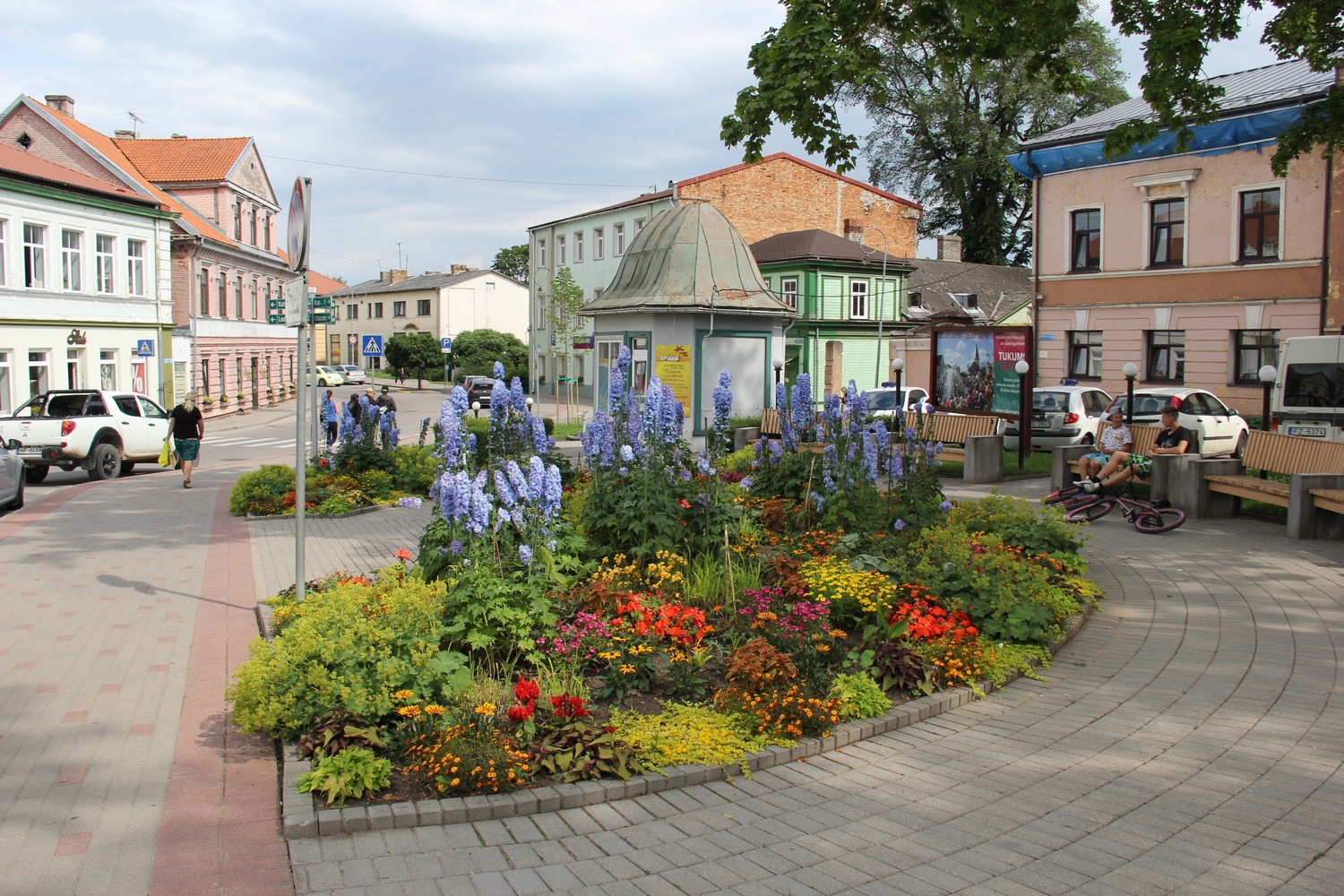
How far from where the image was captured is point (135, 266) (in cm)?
3519

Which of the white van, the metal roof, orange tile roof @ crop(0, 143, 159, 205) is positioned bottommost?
the white van

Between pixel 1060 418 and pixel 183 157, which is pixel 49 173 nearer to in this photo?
pixel 183 157

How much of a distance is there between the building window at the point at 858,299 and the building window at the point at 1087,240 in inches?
608

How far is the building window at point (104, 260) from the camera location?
32.9 m

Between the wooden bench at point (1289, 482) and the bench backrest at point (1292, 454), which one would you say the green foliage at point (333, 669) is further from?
the bench backrest at point (1292, 454)

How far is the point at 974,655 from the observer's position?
6457mm

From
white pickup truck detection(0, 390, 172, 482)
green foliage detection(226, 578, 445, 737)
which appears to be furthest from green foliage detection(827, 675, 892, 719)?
white pickup truck detection(0, 390, 172, 482)

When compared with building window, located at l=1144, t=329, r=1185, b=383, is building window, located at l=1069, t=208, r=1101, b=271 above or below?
above

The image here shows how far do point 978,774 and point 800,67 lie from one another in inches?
343

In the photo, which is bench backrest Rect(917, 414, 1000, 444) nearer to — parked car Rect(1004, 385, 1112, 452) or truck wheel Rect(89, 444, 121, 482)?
parked car Rect(1004, 385, 1112, 452)

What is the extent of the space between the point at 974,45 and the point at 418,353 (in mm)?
65643

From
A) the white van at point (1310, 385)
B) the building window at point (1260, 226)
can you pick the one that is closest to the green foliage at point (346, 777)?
the white van at point (1310, 385)

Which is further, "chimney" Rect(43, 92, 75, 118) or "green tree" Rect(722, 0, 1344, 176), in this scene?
"chimney" Rect(43, 92, 75, 118)

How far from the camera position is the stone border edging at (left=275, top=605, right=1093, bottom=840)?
14.4 feet
